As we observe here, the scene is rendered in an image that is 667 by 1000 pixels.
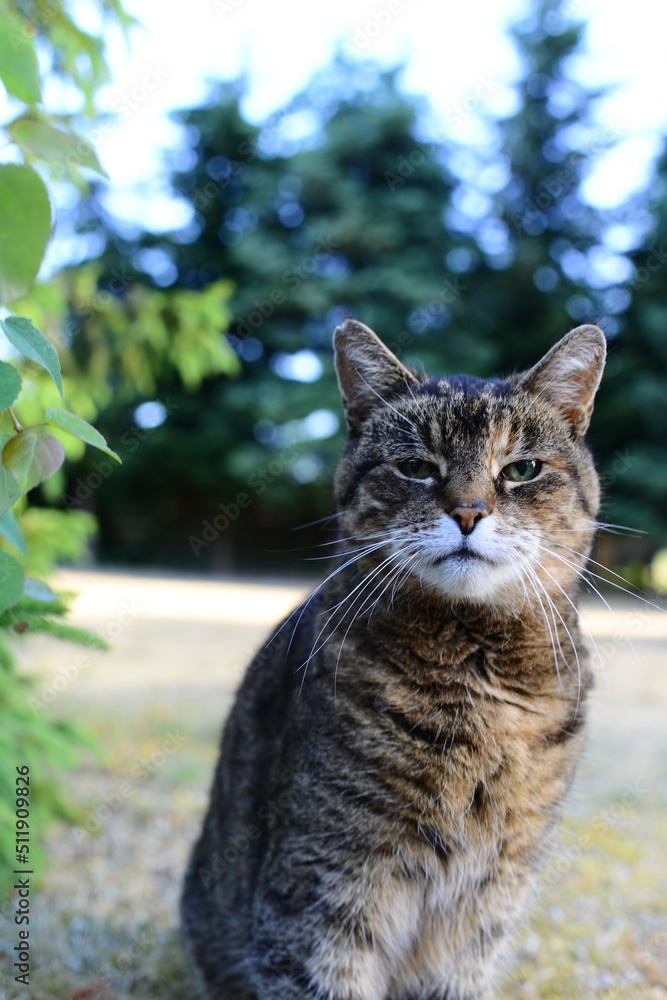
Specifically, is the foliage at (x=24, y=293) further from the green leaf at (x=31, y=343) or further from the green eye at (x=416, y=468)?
the green eye at (x=416, y=468)

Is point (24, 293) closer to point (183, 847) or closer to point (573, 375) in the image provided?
point (573, 375)

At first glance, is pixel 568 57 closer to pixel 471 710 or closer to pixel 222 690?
pixel 222 690

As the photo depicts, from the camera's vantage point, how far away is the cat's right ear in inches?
83.4

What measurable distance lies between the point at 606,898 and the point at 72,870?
2.24 metres

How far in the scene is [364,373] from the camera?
217 cm

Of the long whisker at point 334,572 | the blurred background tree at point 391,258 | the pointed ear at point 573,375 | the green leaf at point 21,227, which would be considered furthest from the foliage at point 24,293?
the blurred background tree at point 391,258

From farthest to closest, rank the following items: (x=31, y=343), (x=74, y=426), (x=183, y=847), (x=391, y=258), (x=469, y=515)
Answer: (x=391, y=258) → (x=183, y=847) → (x=469, y=515) → (x=74, y=426) → (x=31, y=343)

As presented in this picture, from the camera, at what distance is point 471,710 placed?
1.87 metres

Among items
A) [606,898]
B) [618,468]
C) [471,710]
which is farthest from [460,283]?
[471,710]

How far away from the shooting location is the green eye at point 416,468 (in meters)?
1.97

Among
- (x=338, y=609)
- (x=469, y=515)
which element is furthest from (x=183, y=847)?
(x=469, y=515)

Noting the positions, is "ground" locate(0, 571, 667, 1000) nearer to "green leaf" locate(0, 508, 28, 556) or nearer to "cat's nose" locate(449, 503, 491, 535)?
"cat's nose" locate(449, 503, 491, 535)

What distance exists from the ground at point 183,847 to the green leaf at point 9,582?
1013 millimetres

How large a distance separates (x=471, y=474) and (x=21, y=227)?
1.15m
